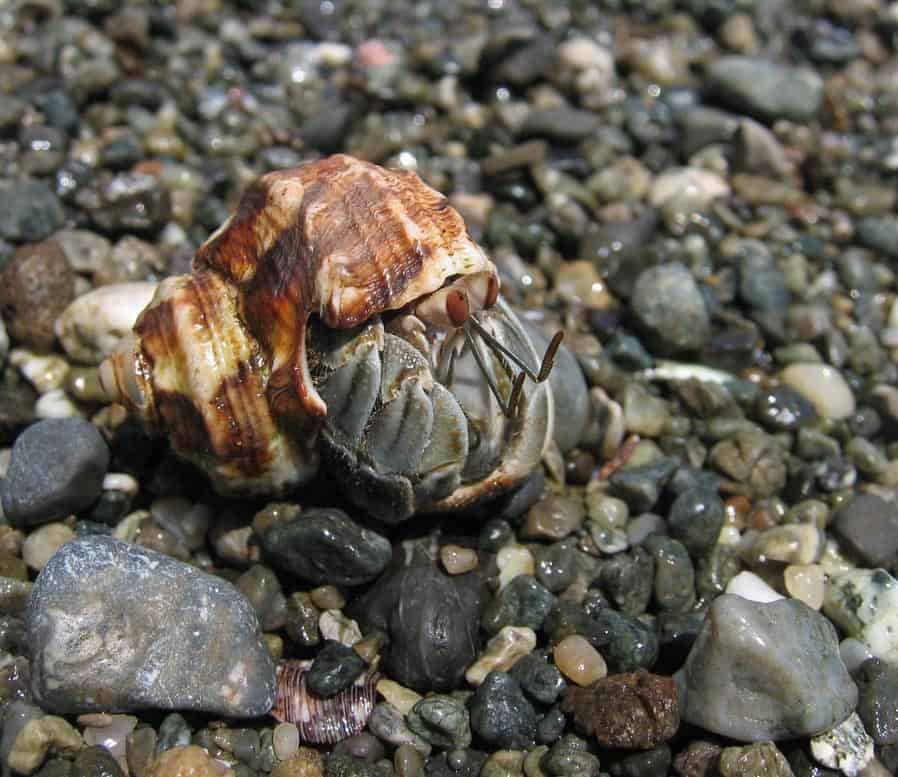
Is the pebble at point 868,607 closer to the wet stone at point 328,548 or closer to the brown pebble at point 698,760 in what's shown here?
the brown pebble at point 698,760

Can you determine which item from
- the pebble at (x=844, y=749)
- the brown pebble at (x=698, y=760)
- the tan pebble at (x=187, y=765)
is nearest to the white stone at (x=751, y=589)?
the pebble at (x=844, y=749)

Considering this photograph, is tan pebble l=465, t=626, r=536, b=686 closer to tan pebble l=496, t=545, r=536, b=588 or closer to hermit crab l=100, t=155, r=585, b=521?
tan pebble l=496, t=545, r=536, b=588

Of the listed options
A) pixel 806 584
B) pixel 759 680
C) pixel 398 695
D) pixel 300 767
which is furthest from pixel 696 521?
pixel 300 767

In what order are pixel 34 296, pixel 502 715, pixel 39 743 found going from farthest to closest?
pixel 34 296, pixel 502 715, pixel 39 743

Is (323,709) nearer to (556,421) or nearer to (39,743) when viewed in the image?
(39,743)

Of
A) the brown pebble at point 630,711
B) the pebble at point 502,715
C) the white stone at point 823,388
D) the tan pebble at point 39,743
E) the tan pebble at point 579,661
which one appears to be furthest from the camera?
the white stone at point 823,388
